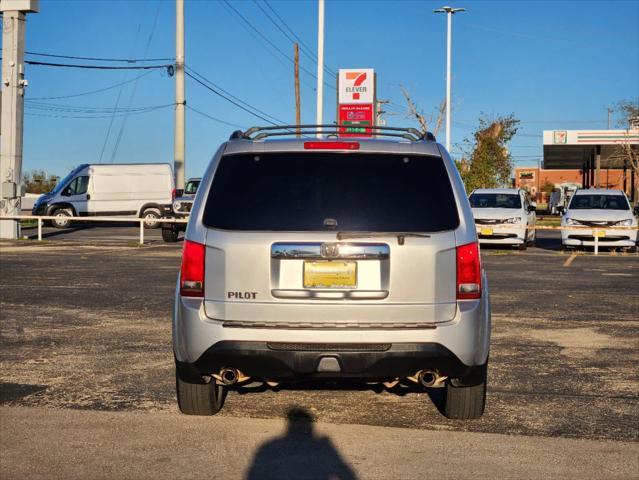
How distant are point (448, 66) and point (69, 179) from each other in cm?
2036

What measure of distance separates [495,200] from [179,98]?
16.6 meters

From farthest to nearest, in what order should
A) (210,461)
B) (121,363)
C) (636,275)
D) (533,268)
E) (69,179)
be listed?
(69,179)
(533,268)
(636,275)
(121,363)
(210,461)

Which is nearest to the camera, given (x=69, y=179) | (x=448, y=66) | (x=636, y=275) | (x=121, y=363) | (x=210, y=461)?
(x=210, y=461)

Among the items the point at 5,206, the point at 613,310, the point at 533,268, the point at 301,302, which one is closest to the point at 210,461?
the point at 301,302

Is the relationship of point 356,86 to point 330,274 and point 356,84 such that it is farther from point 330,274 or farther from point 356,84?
point 330,274

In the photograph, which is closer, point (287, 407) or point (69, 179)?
point (287, 407)

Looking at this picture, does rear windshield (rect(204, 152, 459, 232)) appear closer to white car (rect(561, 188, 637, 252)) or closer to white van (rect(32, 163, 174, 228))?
white car (rect(561, 188, 637, 252))

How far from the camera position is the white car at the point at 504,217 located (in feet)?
83.6

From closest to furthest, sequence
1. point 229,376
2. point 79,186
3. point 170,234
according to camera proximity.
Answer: point 229,376 → point 170,234 → point 79,186

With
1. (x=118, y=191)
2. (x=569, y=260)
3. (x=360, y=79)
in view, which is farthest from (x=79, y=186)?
(x=569, y=260)

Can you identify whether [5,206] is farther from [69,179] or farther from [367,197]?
[367,197]

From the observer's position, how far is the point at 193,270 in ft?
18.4

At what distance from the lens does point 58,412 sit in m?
6.52

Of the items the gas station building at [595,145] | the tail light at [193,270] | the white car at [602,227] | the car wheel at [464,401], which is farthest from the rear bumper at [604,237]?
the gas station building at [595,145]
